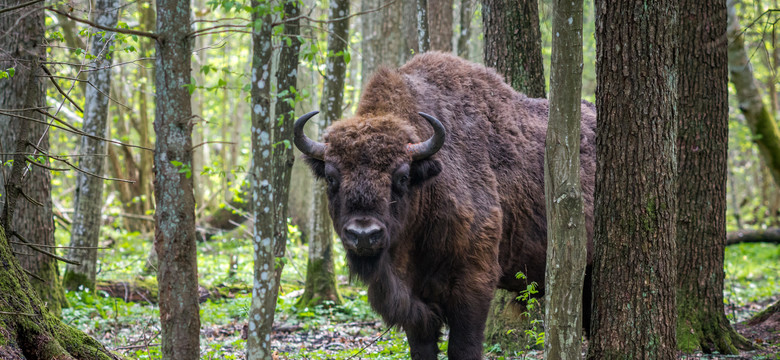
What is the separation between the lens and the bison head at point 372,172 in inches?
230

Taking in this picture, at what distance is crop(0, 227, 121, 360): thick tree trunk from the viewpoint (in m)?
4.07

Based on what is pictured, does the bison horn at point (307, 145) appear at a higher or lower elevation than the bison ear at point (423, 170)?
higher

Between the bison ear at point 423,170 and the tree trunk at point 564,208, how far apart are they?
1.60m

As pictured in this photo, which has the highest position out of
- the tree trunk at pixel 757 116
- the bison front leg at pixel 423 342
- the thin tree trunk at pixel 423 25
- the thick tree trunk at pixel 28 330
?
the thin tree trunk at pixel 423 25

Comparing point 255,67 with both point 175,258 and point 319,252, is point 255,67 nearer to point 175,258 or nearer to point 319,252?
point 175,258

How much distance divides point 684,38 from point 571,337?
13.5ft

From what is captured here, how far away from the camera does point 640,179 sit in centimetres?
504

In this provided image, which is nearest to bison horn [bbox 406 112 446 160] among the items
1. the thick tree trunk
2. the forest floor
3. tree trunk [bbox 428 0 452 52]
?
the forest floor

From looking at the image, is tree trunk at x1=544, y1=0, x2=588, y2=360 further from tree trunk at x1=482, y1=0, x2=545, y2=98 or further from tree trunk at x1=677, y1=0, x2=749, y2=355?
tree trunk at x1=482, y1=0, x2=545, y2=98

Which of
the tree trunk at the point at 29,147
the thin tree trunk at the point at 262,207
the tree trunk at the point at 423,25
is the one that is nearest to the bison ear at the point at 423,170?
the thin tree trunk at the point at 262,207

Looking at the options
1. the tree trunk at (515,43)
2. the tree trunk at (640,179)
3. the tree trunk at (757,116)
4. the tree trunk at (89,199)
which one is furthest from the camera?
the tree trunk at (757,116)

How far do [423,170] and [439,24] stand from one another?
6887 mm

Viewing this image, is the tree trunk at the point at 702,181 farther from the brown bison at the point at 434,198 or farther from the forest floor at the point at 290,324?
the brown bison at the point at 434,198

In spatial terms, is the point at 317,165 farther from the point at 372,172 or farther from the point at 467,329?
the point at 467,329
